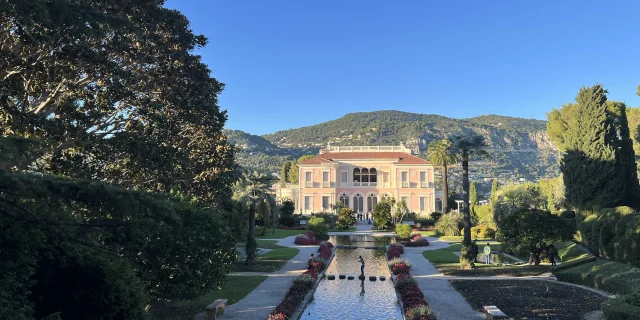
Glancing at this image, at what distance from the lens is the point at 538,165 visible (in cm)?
17825

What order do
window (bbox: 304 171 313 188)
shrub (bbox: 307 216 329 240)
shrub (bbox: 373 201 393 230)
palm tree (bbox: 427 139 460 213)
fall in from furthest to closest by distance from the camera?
window (bbox: 304 171 313 188), palm tree (bbox: 427 139 460 213), shrub (bbox: 373 201 393 230), shrub (bbox: 307 216 329 240)

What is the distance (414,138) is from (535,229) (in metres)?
143

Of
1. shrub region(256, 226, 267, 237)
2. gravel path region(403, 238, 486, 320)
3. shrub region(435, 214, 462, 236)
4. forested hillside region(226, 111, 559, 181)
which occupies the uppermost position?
forested hillside region(226, 111, 559, 181)

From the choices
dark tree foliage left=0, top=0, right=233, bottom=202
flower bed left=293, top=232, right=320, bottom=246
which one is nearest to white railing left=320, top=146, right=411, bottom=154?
flower bed left=293, top=232, right=320, bottom=246

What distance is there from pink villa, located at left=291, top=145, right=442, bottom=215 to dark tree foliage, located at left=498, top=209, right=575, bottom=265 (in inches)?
1564

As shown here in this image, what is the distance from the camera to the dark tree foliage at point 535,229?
64.0ft

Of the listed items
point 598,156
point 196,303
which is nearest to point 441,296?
point 196,303

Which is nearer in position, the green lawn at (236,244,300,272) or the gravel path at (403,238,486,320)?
the gravel path at (403,238,486,320)

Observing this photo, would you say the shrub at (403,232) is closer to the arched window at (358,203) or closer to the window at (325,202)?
the window at (325,202)

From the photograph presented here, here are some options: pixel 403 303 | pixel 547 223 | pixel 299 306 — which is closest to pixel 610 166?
pixel 547 223

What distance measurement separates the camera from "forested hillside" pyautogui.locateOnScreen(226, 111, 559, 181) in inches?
6422

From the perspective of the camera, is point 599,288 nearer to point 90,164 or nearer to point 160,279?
point 160,279

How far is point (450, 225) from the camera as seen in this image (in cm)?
3884

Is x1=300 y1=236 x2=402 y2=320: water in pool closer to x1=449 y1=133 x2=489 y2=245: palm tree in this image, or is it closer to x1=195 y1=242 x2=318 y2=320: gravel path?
x1=195 y1=242 x2=318 y2=320: gravel path
